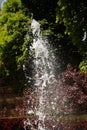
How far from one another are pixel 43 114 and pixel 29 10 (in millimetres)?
15836

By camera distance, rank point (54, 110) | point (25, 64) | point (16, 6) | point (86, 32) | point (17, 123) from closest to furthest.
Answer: point (54, 110), point (17, 123), point (86, 32), point (25, 64), point (16, 6)

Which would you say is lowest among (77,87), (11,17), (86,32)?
(77,87)

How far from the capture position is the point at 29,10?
27.9 meters

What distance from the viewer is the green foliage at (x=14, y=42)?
89.0ft

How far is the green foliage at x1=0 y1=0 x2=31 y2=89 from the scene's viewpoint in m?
27.1

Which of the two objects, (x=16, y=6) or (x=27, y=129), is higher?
(x=16, y=6)

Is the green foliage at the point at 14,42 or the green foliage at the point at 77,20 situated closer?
the green foliage at the point at 77,20

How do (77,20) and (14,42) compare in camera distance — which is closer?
(77,20)

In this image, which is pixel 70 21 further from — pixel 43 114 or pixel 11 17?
pixel 43 114

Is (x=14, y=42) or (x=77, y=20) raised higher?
(x=77, y=20)

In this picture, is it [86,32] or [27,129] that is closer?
[27,129]

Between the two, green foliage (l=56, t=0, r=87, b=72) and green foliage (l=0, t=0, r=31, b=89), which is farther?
green foliage (l=0, t=0, r=31, b=89)

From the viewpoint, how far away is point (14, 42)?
89.1 ft

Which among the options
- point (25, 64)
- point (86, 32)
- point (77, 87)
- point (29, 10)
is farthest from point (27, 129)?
point (29, 10)
